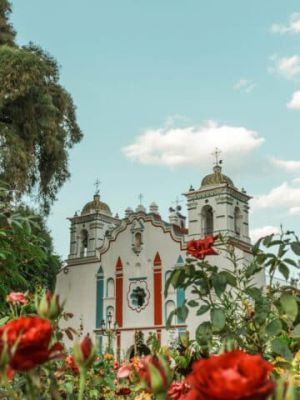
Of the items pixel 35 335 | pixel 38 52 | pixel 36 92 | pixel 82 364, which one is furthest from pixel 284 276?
pixel 38 52

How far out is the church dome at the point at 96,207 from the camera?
27.2 metres

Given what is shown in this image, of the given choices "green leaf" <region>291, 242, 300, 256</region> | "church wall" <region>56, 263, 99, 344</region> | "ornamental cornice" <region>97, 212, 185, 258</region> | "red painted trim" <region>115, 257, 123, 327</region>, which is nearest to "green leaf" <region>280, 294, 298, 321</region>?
"green leaf" <region>291, 242, 300, 256</region>

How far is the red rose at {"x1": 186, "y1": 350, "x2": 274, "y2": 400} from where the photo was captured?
68cm

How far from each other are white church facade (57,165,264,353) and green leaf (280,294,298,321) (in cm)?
1940

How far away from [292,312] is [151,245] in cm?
2251

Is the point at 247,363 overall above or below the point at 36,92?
below

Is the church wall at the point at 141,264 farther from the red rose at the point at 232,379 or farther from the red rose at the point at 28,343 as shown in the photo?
the red rose at the point at 232,379

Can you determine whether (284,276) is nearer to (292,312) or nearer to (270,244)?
(270,244)

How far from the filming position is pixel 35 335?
86 centimetres

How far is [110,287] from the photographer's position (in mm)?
24766

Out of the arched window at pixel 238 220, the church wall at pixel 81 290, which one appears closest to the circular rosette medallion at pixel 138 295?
the church wall at pixel 81 290

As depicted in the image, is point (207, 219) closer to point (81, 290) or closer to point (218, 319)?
point (81, 290)

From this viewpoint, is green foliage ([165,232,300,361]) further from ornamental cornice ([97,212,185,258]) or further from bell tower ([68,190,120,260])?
bell tower ([68,190,120,260])

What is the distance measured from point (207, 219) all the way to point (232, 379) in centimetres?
2286
